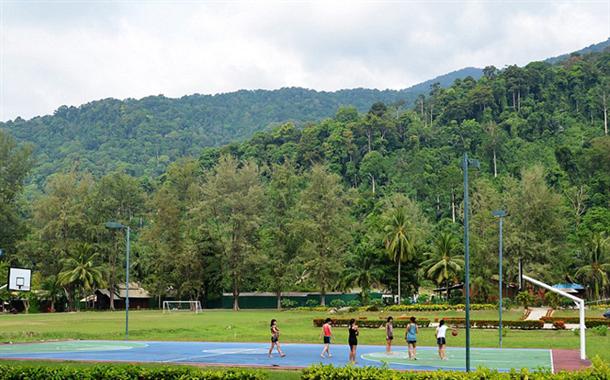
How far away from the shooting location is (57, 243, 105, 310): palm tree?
87.4 metres

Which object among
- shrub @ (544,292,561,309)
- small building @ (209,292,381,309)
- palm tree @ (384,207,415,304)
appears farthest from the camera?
small building @ (209,292,381,309)

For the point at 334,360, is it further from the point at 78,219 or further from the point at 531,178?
the point at 78,219

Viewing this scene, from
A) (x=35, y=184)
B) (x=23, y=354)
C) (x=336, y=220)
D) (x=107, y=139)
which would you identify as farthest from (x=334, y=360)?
(x=107, y=139)

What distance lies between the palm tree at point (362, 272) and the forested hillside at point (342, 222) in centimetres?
18

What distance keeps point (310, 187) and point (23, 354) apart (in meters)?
57.0

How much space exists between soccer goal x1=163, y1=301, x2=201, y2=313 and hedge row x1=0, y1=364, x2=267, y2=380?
6682 cm

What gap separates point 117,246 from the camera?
96.1 m

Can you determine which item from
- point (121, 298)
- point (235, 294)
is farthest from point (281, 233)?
point (121, 298)

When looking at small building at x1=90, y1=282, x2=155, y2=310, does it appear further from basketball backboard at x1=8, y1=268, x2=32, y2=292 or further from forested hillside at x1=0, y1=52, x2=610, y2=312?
basketball backboard at x1=8, y1=268, x2=32, y2=292

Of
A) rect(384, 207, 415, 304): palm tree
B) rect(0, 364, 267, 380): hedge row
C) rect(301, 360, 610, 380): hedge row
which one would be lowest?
rect(0, 364, 267, 380): hedge row

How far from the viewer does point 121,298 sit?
4023 inches

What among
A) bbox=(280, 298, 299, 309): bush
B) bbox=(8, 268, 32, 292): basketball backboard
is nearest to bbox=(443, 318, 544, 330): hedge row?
bbox=(8, 268, 32, 292): basketball backboard

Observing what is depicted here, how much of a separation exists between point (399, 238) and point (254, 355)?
50.3 meters

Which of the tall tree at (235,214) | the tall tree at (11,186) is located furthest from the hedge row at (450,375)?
the tall tree at (11,186)
